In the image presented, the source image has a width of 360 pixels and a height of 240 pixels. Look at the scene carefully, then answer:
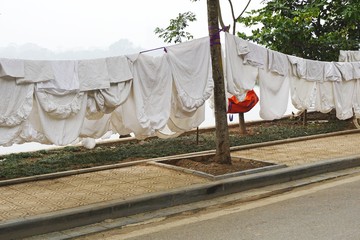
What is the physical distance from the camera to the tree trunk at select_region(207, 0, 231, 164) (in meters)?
8.17

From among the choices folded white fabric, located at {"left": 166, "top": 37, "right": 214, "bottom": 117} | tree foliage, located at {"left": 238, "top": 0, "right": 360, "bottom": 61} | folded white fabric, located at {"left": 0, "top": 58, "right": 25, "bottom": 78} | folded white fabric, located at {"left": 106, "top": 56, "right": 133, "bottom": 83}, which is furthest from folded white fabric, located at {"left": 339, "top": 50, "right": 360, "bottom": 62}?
folded white fabric, located at {"left": 0, "top": 58, "right": 25, "bottom": 78}

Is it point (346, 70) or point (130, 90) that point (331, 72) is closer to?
point (346, 70)

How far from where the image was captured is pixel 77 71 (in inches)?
277

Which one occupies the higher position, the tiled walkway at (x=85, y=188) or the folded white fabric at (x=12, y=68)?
the folded white fabric at (x=12, y=68)

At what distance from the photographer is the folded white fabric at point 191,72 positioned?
26.7 feet

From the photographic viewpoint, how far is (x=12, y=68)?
6387 millimetres

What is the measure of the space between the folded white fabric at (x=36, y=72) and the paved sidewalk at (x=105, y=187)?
1.54m

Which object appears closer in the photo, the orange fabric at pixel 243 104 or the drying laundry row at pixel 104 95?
the drying laundry row at pixel 104 95

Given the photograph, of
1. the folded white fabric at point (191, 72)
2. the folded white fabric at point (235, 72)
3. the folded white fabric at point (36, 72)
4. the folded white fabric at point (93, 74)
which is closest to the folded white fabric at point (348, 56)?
the folded white fabric at point (235, 72)

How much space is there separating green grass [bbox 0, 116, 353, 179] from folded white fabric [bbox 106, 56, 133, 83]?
205cm

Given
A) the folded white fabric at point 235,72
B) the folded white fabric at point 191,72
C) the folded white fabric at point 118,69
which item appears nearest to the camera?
the folded white fabric at point 118,69

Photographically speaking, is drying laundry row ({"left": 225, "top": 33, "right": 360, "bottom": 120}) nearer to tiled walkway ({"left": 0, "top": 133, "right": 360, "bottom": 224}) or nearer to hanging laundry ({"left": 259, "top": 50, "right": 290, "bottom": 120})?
hanging laundry ({"left": 259, "top": 50, "right": 290, "bottom": 120})

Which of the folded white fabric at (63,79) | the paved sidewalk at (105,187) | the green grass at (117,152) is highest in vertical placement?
the folded white fabric at (63,79)

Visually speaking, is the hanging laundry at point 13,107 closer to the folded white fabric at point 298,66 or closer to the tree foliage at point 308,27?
the folded white fabric at point 298,66
